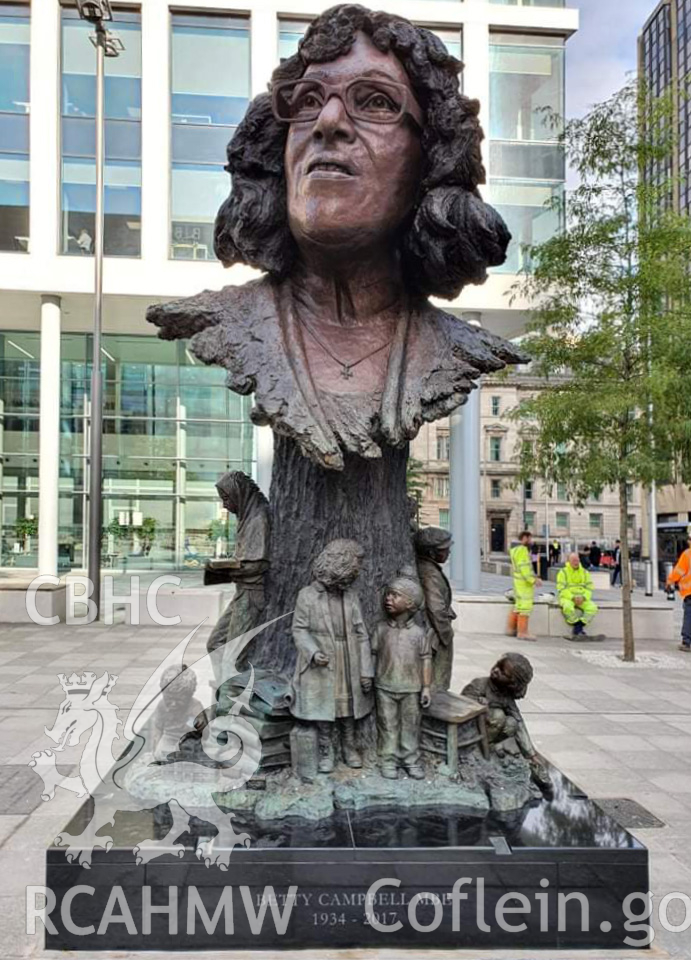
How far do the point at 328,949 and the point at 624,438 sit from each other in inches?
318

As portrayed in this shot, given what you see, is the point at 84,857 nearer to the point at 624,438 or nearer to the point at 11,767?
the point at 11,767

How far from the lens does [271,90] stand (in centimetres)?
319

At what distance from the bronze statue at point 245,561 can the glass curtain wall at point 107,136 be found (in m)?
12.5

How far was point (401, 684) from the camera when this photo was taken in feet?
10.2

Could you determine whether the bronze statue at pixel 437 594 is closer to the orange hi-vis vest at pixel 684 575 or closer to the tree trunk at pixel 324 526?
the tree trunk at pixel 324 526

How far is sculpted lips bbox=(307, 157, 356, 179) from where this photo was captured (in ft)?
9.92

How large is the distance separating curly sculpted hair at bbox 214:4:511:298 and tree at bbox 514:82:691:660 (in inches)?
246

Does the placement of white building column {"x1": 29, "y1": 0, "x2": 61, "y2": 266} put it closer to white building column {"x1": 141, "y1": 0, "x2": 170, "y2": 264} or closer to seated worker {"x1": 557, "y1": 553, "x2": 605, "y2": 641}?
white building column {"x1": 141, "y1": 0, "x2": 170, "y2": 264}

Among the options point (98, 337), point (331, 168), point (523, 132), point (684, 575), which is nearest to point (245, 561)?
point (331, 168)

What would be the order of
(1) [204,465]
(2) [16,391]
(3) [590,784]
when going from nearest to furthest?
(3) [590,784]
(1) [204,465]
(2) [16,391]

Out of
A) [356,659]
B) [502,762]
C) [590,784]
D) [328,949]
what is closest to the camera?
[328,949]

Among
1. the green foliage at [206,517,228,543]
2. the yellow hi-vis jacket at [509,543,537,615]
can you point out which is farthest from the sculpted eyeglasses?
the green foliage at [206,517,228,543]

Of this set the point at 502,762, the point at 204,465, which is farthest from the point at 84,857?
the point at 204,465

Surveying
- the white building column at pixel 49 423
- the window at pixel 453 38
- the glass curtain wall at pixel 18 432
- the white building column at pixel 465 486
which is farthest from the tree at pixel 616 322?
the glass curtain wall at pixel 18 432
